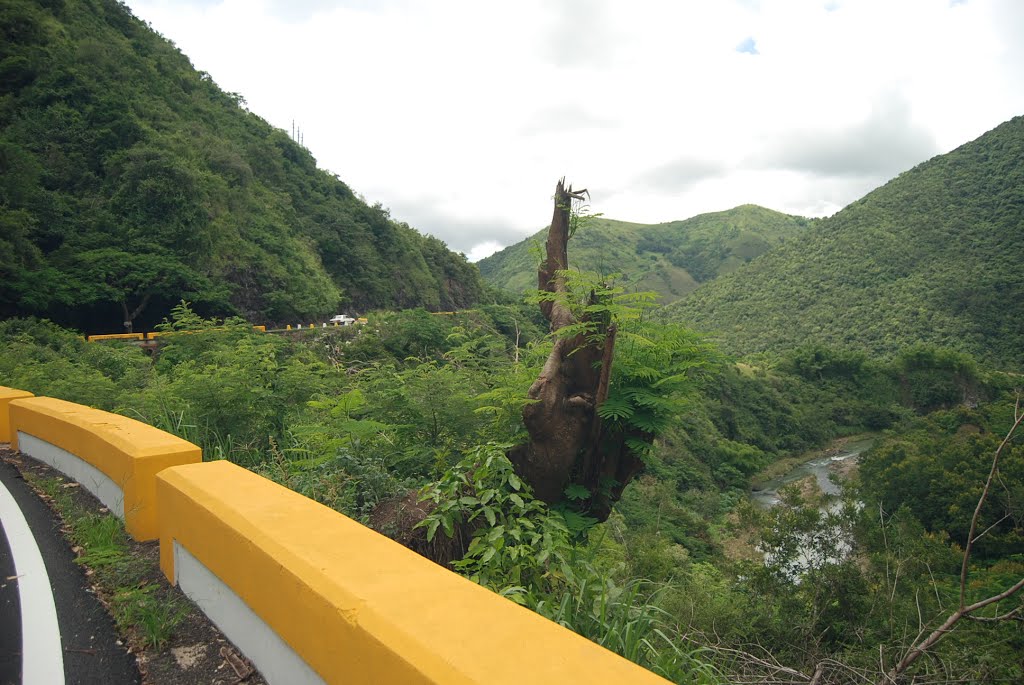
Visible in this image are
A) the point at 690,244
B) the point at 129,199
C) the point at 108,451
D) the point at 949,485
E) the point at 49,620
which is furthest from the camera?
the point at 690,244

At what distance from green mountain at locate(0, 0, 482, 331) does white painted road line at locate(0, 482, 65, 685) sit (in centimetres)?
2324

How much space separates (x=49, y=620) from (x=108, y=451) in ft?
5.16

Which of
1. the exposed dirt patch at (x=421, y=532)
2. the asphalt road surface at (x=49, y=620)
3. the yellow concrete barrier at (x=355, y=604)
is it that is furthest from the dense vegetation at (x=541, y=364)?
the asphalt road surface at (x=49, y=620)

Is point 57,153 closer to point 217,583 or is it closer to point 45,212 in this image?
point 45,212

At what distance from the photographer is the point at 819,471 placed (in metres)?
40.7

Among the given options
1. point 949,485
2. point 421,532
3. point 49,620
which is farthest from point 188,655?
point 949,485

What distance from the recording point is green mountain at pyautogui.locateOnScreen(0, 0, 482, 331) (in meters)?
25.6

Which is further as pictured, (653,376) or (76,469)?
(76,469)

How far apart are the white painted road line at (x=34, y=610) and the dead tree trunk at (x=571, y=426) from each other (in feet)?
10.3

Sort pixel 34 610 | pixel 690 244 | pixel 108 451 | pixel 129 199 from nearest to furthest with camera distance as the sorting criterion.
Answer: pixel 34 610, pixel 108 451, pixel 129 199, pixel 690 244

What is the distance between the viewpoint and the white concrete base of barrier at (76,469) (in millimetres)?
4419

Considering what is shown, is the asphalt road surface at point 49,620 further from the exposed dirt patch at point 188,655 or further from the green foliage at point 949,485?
the green foliage at point 949,485

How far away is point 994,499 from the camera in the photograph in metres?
15.3

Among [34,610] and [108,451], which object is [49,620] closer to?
[34,610]
